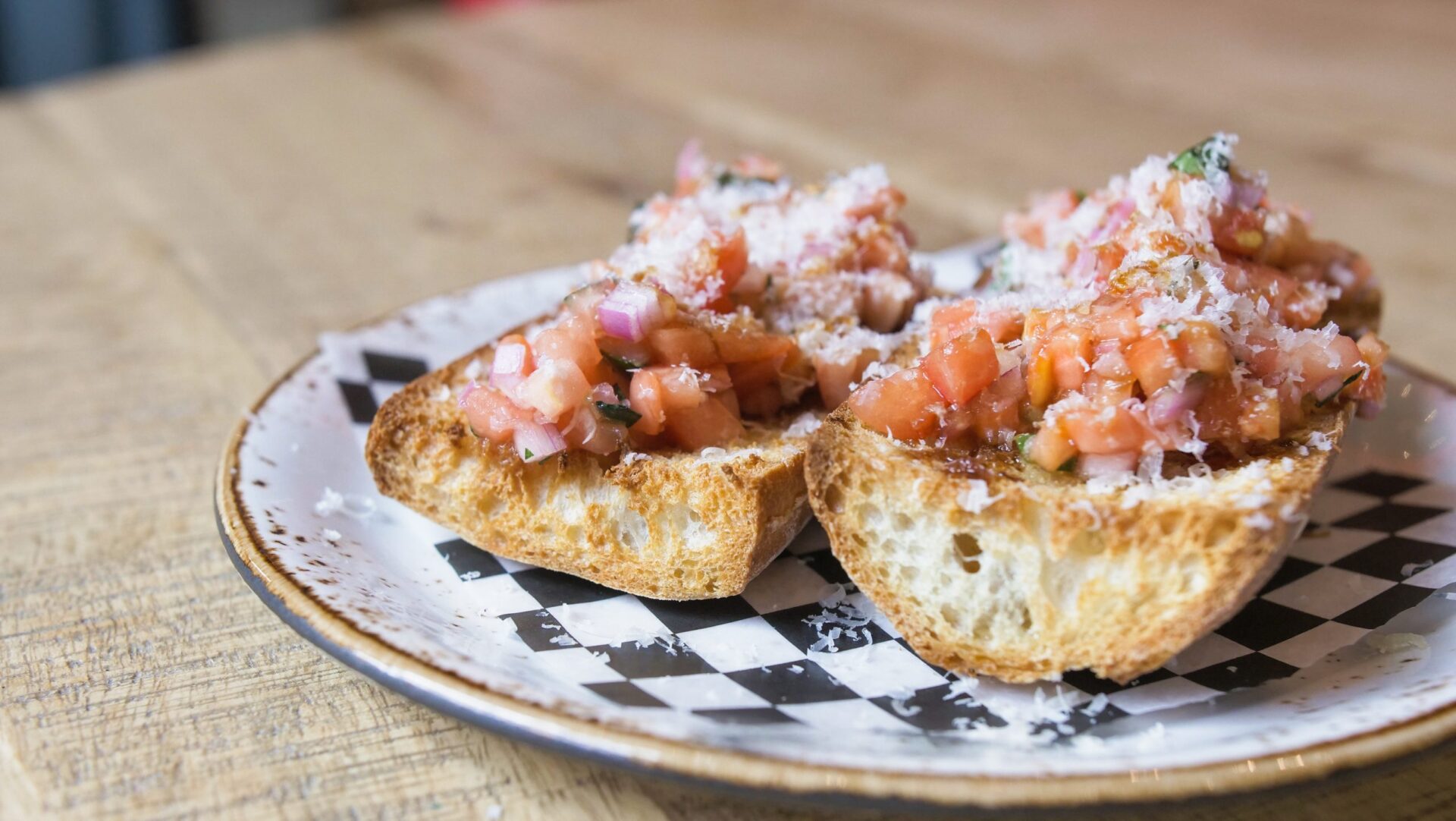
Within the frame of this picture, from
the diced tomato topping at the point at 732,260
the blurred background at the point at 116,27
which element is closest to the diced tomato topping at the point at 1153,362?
the diced tomato topping at the point at 732,260

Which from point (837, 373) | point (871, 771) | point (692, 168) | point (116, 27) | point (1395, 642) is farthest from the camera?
point (116, 27)

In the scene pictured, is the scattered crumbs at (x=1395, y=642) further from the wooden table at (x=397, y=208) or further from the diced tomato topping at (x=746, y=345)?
the diced tomato topping at (x=746, y=345)

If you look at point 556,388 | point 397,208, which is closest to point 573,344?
point 556,388

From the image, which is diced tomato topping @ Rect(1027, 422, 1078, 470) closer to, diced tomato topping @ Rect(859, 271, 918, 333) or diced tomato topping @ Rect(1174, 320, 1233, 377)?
diced tomato topping @ Rect(1174, 320, 1233, 377)

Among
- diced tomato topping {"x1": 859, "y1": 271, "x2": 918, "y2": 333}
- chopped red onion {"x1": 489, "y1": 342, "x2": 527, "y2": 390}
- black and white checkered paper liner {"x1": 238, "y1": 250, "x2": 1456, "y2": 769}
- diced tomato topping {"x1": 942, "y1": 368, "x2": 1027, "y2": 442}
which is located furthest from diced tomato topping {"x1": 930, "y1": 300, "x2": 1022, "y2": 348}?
chopped red onion {"x1": 489, "y1": 342, "x2": 527, "y2": 390}

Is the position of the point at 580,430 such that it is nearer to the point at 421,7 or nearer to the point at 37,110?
the point at 37,110

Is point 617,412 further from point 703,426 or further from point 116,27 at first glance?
point 116,27

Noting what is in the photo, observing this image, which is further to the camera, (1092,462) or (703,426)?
(703,426)
